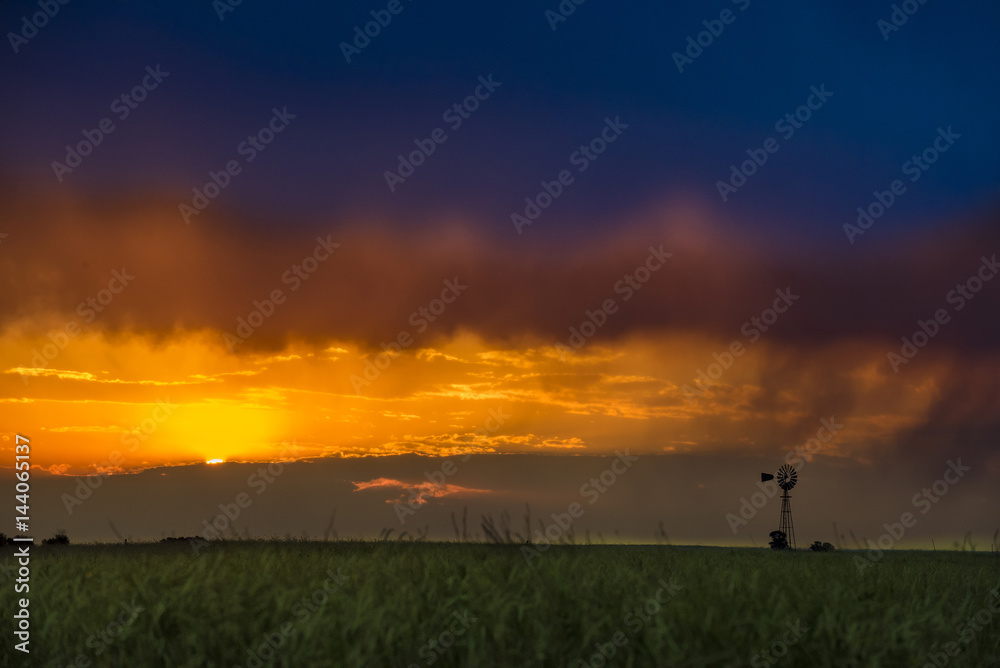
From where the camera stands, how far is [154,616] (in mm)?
11102

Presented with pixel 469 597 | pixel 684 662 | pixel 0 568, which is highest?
pixel 0 568

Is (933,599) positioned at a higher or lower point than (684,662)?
higher

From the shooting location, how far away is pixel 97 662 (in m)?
10.6

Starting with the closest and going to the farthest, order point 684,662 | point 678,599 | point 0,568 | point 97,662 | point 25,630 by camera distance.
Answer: point 684,662 → point 97,662 → point 678,599 → point 25,630 → point 0,568

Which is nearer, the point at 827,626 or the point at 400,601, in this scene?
the point at 827,626

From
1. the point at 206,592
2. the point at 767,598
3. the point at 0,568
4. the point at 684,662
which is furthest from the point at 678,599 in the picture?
the point at 0,568

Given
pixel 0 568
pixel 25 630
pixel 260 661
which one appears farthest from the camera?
pixel 0 568

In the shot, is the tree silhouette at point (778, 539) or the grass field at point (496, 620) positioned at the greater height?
the tree silhouette at point (778, 539)

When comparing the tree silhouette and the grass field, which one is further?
the tree silhouette

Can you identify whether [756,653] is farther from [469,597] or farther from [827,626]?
[469,597]

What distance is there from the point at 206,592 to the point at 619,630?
19.5 feet

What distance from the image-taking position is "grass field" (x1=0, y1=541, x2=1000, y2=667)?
9.66m

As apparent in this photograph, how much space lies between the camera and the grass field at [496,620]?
9664mm

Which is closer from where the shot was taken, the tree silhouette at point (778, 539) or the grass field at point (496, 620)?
the grass field at point (496, 620)
